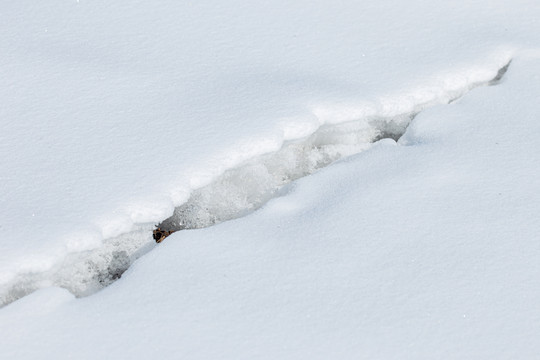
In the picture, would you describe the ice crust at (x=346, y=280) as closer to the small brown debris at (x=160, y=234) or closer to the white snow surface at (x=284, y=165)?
the white snow surface at (x=284, y=165)

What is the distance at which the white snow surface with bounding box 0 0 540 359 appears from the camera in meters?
1.82

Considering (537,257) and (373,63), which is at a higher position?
(373,63)

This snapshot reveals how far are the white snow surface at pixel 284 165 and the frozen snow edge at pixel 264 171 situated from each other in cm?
1

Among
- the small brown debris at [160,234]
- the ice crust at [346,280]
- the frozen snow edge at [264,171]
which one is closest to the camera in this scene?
the ice crust at [346,280]

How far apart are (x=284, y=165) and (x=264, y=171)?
85mm

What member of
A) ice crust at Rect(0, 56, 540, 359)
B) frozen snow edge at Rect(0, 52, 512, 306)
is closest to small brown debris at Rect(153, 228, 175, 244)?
frozen snow edge at Rect(0, 52, 512, 306)

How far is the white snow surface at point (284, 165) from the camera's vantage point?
1.82 metres

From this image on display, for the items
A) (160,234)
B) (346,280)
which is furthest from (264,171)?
(346,280)

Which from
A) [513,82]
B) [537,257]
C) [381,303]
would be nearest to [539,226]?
[537,257]

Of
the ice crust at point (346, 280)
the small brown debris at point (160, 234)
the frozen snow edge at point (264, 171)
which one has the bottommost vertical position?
the ice crust at point (346, 280)

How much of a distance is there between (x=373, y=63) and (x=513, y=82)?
555mm

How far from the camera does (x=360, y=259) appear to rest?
2.00 meters

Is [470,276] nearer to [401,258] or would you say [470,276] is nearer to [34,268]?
[401,258]

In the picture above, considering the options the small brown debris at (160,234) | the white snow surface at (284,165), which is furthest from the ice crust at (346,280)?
the small brown debris at (160,234)
